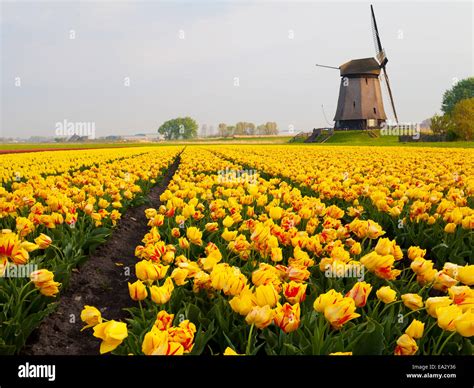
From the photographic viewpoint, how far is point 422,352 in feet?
6.95

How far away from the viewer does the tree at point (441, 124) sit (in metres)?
45.1

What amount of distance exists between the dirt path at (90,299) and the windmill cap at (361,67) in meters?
55.3

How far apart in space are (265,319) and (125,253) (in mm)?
4916

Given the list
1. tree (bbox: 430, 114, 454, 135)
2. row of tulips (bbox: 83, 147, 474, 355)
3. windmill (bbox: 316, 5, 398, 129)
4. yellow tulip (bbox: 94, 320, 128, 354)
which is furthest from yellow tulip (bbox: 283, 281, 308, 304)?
windmill (bbox: 316, 5, 398, 129)

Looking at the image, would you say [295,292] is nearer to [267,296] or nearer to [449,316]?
[267,296]

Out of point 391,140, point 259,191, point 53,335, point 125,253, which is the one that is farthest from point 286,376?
point 391,140

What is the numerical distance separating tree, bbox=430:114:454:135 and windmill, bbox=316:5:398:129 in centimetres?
1036

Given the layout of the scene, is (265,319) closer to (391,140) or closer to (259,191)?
(259,191)

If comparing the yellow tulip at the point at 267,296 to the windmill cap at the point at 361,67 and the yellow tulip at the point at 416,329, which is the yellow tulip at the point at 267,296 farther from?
the windmill cap at the point at 361,67

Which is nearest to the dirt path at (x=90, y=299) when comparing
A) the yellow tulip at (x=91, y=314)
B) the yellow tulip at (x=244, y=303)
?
the yellow tulip at (x=91, y=314)

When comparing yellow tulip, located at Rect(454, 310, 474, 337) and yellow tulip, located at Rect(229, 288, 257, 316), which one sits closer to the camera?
yellow tulip, located at Rect(454, 310, 474, 337)

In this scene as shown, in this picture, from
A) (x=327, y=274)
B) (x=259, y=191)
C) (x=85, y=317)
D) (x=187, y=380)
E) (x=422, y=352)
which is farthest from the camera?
(x=259, y=191)

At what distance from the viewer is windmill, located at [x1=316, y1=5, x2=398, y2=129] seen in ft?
184

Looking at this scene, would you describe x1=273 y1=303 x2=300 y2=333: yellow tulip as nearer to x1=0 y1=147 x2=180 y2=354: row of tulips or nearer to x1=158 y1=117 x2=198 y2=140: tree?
x1=0 y1=147 x2=180 y2=354: row of tulips
